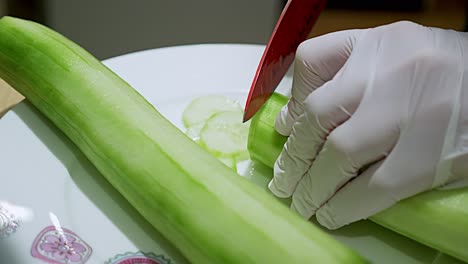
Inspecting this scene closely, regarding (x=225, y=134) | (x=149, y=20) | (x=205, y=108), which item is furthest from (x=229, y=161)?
(x=149, y=20)

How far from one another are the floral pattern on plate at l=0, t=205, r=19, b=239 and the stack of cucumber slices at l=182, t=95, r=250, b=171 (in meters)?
0.39

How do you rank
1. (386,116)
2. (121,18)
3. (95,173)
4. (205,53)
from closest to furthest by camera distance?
1. (386,116)
2. (95,173)
3. (205,53)
4. (121,18)

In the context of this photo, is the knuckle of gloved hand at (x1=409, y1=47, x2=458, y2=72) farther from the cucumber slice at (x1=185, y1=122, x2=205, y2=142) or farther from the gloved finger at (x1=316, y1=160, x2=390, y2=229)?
the cucumber slice at (x1=185, y1=122, x2=205, y2=142)

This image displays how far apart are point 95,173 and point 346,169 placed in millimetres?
509

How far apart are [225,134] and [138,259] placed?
35cm

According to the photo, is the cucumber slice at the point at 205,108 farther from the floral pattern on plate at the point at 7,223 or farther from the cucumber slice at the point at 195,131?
the floral pattern on plate at the point at 7,223

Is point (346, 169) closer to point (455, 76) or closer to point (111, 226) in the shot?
point (455, 76)

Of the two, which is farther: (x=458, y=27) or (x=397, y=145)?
(x=458, y=27)

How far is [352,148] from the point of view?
3.10ft

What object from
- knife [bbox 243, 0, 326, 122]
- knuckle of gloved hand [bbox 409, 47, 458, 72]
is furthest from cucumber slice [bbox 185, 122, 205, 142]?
knuckle of gloved hand [bbox 409, 47, 458, 72]

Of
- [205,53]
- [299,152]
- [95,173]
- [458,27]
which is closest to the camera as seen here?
[299,152]

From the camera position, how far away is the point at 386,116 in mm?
933

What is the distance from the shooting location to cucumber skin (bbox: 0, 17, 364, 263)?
0.91 m

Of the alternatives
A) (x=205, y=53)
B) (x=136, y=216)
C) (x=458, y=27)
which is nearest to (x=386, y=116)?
(x=136, y=216)
